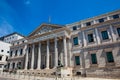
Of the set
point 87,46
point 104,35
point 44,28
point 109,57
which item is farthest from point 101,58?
point 44,28

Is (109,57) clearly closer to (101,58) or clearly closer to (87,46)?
(101,58)

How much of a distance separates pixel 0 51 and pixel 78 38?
3515 cm

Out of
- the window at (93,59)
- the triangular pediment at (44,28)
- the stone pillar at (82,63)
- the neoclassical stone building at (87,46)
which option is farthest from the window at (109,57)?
the triangular pediment at (44,28)

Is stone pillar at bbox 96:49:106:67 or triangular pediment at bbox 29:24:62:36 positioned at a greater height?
triangular pediment at bbox 29:24:62:36

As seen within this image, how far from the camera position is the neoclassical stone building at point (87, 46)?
20.5 m

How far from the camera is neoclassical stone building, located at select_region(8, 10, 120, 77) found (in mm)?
20500

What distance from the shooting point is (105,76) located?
19469mm

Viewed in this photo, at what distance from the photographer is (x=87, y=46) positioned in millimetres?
23859

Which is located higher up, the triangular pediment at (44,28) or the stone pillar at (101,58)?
the triangular pediment at (44,28)

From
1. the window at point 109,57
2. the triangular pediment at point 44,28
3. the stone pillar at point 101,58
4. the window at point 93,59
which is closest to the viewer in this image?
the window at point 109,57

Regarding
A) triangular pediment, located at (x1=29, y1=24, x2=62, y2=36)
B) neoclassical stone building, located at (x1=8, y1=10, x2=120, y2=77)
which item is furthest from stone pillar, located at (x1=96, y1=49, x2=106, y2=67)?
triangular pediment, located at (x1=29, y1=24, x2=62, y2=36)

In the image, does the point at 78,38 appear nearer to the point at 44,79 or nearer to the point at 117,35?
the point at 117,35

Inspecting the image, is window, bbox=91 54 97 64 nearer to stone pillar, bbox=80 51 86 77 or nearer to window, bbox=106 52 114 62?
stone pillar, bbox=80 51 86 77

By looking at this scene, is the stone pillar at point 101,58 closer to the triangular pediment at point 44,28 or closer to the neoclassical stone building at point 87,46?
the neoclassical stone building at point 87,46
